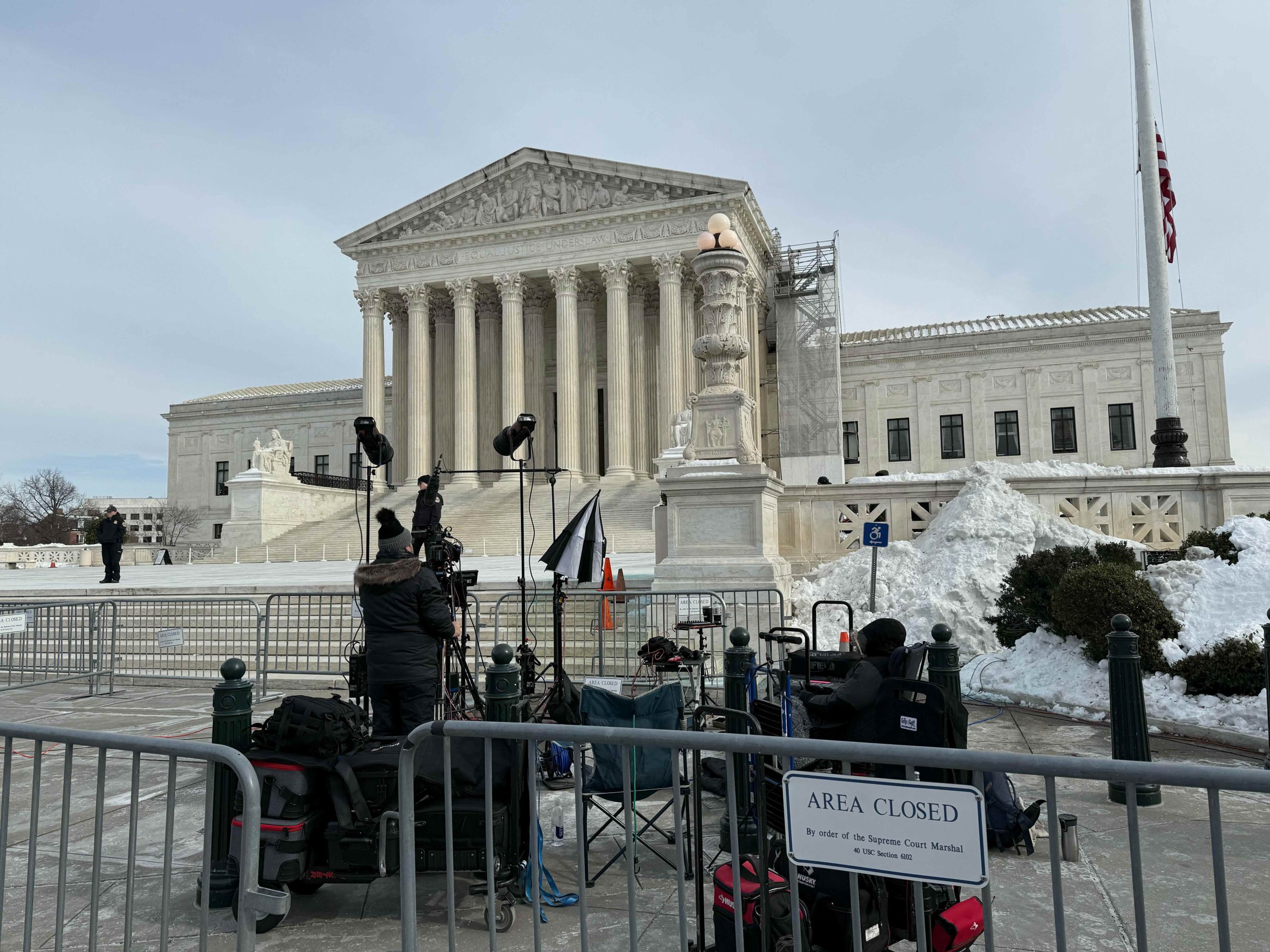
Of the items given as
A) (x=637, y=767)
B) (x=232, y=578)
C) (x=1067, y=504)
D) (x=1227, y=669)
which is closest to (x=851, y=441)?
(x=1067, y=504)

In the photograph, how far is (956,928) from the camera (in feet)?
10.3

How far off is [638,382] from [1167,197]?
24.5m

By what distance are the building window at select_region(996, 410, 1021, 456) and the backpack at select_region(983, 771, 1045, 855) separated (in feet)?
134

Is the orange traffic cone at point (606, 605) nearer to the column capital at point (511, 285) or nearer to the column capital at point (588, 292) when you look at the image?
the column capital at point (511, 285)

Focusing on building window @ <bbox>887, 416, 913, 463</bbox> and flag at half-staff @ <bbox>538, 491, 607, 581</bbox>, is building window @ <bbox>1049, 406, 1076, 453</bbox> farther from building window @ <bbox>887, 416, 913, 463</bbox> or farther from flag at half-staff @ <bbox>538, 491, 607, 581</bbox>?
flag at half-staff @ <bbox>538, 491, 607, 581</bbox>

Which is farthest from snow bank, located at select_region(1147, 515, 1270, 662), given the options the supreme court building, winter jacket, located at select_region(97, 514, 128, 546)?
the supreme court building

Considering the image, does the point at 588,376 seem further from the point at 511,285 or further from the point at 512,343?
the point at 511,285

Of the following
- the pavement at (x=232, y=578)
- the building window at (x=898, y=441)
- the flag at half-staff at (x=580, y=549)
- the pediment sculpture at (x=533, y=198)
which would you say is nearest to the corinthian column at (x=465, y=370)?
the pediment sculpture at (x=533, y=198)

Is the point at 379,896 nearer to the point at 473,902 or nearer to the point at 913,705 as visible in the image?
the point at 473,902

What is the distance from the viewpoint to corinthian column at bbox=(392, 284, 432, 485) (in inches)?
1554

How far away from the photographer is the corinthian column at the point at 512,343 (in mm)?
38125

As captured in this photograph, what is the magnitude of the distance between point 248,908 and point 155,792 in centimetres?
429

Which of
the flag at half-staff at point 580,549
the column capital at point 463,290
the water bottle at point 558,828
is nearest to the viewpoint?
the water bottle at point 558,828

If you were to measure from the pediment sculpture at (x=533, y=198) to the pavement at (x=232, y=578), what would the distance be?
18550 mm
